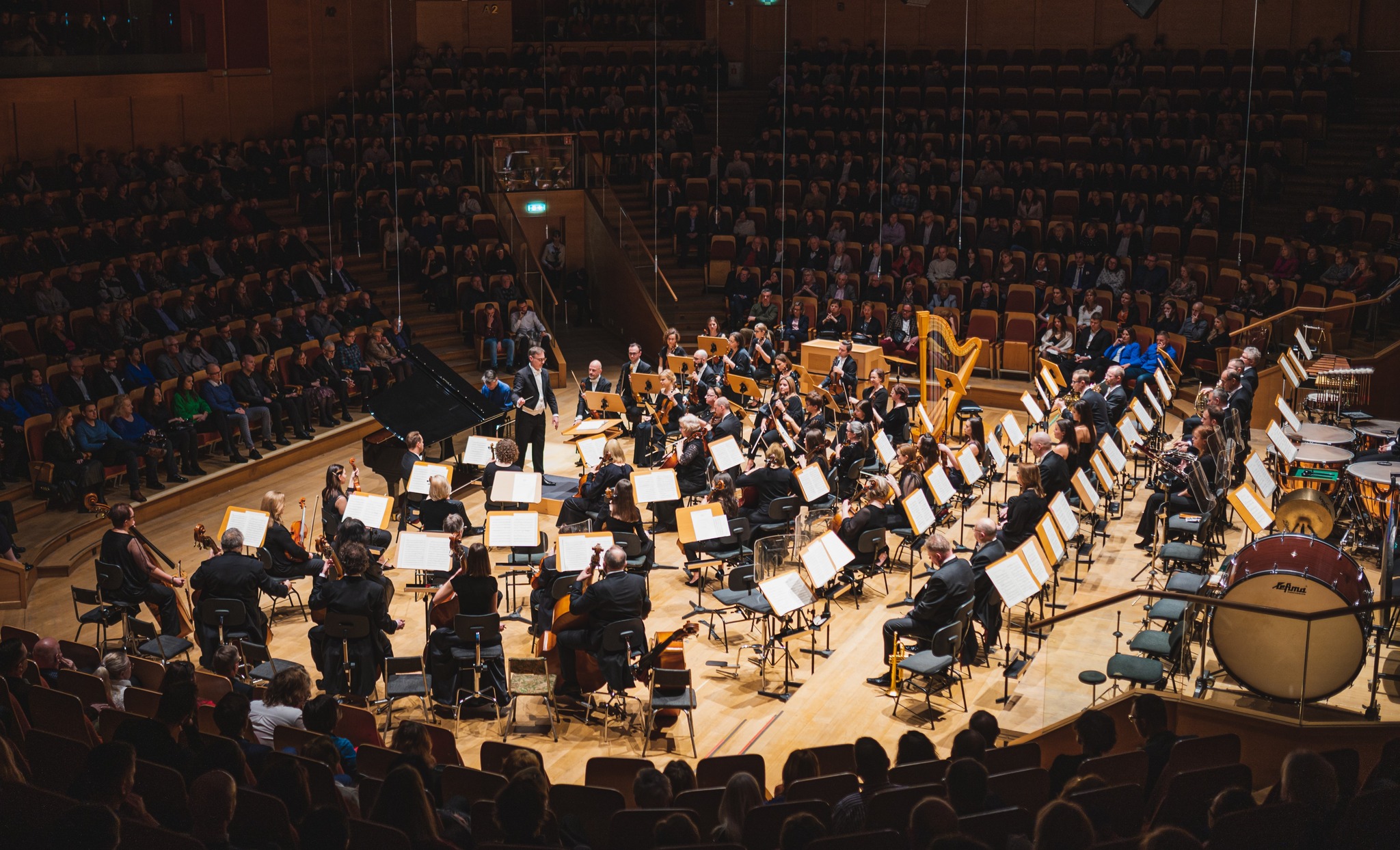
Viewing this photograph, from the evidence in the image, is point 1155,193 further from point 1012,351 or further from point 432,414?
point 432,414

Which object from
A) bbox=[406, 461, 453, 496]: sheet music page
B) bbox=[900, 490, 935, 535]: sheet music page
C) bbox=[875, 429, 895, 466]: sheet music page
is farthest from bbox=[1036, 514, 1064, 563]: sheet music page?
bbox=[406, 461, 453, 496]: sheet music page

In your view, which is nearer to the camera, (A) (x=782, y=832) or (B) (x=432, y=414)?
(A) (x=782, y=832)

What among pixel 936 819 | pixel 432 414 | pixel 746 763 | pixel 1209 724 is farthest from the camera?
pixel 432 414

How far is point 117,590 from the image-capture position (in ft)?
30.3

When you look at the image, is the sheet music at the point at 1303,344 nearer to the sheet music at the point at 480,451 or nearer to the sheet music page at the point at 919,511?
the sheet music page at the point at 919,511

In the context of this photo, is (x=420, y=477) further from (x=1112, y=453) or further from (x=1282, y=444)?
(x=1282, y=444)

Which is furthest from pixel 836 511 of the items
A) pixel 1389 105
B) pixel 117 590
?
pixel 1389 105

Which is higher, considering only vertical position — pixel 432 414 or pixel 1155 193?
pixel 1155 193

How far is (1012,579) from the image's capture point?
8.05m

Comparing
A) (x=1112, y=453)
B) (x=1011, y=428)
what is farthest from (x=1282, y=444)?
(x=1011, y=428)

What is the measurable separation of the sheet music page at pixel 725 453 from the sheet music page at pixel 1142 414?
4056mm

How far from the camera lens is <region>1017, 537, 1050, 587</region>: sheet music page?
8156 millimetres

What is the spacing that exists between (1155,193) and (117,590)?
1424 centimetres

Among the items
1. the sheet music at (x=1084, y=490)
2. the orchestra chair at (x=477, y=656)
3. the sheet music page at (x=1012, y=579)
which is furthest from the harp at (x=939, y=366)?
the orchestra chair at (x=477, y=656)
